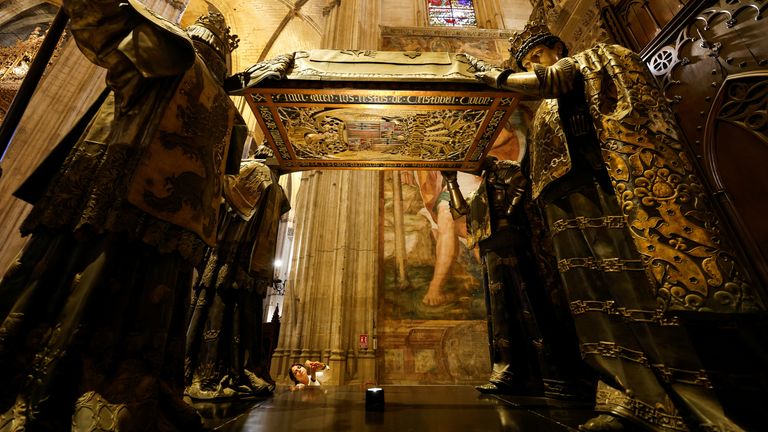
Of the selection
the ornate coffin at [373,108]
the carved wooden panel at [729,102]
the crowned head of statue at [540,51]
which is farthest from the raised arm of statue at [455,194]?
the carved wooden panel at [729,102]

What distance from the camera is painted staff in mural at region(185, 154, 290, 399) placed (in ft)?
6.85

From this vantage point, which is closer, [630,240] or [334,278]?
[630,240]

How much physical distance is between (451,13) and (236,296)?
9.66 meters

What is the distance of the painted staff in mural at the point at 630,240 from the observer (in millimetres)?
996

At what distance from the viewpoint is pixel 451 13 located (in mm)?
8625

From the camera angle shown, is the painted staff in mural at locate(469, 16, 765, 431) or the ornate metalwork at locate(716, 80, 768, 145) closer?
the painted staff in mural at locate(469, 16, 765, 431)

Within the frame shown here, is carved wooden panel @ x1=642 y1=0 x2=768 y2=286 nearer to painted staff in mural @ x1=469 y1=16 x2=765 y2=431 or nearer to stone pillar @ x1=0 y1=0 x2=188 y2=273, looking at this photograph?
painted staff in mural @ x1=469 y1=16 x2=765 y2=431

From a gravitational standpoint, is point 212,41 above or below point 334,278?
above

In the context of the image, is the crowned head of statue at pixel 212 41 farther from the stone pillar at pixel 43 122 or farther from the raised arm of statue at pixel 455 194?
the stone pillar at pixel 43 122

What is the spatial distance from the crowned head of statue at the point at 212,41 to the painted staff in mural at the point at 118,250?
294 mm

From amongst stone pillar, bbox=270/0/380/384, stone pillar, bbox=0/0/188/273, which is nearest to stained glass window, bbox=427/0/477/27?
stone pillar, bbox=270/0/380/384

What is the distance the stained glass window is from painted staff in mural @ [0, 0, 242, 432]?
886 centimetres

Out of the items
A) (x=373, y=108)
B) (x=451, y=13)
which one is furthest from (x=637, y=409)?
(x=451, y=13)

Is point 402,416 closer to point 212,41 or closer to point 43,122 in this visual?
point 212,41
